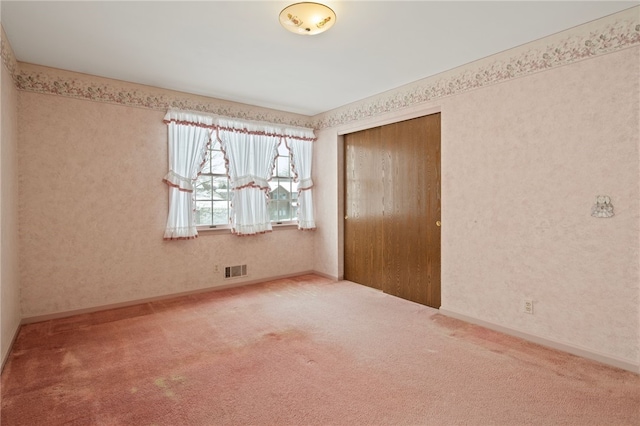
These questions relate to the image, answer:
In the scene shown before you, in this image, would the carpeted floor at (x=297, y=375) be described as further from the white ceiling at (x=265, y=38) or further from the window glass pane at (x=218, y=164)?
the white ceiling at (x=265, y=38)

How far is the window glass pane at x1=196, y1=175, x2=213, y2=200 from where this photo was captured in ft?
15.5

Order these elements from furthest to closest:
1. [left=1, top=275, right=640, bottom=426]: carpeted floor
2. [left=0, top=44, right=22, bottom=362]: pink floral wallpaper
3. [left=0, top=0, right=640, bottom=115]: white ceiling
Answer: [left=0, top=44, right=22, bottom=362]: pink floral wallpaper → [left=0, top=0, right=640, bottom=115]: white ceiling → [left=1, top=275, right=640, bottom=426]: carpeted floor

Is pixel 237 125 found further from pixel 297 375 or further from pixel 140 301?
pixel 297 375

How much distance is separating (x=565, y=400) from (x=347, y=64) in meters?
3.30

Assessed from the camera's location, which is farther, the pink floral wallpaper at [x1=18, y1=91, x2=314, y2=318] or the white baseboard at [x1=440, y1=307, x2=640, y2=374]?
the pink floral wallpaper at [x1=18, y1=91, x2=314, y2=318]

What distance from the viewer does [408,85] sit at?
13.8ft

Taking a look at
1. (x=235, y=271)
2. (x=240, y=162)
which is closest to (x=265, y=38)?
(x=240, y=162)

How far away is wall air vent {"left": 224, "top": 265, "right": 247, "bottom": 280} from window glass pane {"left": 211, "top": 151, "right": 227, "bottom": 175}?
1.36m

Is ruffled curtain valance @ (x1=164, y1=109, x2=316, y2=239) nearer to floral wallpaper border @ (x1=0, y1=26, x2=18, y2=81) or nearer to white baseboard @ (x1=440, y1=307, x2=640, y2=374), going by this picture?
floral wallpaper border @ (x1=0, y1=26, x2=18, y2=81)

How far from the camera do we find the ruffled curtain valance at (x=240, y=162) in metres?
4.41

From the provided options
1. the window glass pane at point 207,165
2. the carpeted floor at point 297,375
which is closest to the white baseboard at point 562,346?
the carpeted floor at point 297,375

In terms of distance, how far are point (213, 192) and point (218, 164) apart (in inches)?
15.8

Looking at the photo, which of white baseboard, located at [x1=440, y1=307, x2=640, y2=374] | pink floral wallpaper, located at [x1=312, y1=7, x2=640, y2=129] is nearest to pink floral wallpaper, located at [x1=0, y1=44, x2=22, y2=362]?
pink floral wallpaper, located at [x1=312, y1=7, x2=640, y2=129]

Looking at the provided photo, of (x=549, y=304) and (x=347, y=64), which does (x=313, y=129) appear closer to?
(x=347, y=64)
